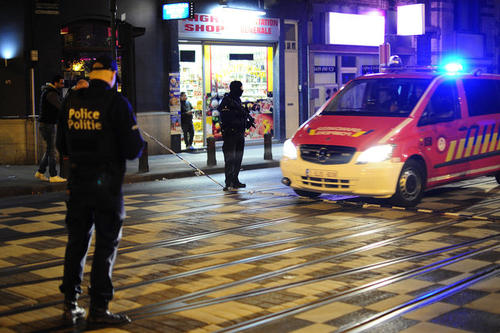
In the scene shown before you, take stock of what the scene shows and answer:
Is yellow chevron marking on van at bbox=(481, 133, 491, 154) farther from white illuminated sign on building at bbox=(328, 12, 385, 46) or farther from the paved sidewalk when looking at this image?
white illuminated sign on building at bbox=(328, 12, 385, 46)

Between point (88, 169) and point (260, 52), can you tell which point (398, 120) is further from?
point (260, 52)

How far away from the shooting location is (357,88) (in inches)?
467

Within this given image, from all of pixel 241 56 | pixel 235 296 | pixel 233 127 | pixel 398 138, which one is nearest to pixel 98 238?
pixel 235 296

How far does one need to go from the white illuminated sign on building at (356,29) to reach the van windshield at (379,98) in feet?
48.0

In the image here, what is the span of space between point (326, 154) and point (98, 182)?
5665 millimetres

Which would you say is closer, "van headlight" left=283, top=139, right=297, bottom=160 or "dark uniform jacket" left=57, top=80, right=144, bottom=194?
"dark uniform jacket" left=57, top=80, right=144, bottom=194

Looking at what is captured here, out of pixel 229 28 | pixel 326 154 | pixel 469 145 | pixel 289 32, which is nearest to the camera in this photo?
pixel 326 154

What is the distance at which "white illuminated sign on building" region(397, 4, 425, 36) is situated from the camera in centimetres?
2855

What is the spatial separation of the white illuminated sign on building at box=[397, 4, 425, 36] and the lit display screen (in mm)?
12164

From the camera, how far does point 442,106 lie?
11336mm

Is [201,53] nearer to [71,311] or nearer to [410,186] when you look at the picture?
[410,186]

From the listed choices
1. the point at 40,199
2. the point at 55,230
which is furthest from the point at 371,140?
the point at 40,199

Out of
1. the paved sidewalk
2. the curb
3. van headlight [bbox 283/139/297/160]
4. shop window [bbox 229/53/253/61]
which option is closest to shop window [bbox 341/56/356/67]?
shop window [bbox 229/53/253/61]

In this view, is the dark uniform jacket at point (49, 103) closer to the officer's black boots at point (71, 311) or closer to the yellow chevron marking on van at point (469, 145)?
the yellow chevron marking on van at point (469, 145)
